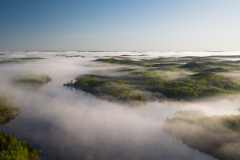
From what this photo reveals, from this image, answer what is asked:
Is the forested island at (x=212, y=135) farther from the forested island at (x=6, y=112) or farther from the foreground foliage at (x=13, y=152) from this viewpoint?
the forested island at (x=6, y=112)

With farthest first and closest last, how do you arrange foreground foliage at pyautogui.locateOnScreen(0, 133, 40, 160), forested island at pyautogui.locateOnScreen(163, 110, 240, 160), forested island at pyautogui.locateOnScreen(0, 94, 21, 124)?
forested island at pyautogui.locateOnScreen(0, 94, 21, 124) < forested island at pyautogui.locateOnScreen(163, 110, 240, 160) < foreground foliage at pyautogui.locateOnScreen(0, 133, 40, 160)

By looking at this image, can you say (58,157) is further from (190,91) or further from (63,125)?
(190,91)

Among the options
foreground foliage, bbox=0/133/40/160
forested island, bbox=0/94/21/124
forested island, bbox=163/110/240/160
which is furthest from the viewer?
forested island, bbox=0/94/21/124

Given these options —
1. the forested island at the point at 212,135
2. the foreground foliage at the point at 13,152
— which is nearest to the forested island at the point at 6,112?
the foreground foliage at the point at 13,152

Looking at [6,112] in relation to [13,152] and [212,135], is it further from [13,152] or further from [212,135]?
[212,135]

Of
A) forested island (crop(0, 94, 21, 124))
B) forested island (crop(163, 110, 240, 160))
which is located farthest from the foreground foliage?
forested island (crop(163, 110, 240, 160))

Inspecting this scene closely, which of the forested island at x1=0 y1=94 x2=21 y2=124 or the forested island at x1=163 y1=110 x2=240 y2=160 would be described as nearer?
the forested island at x1=163 y1=110 x2=240 y2=160

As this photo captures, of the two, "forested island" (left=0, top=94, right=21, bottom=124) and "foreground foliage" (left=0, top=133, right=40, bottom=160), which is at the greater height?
"foreground foliage" (left=0, top=133, right=40, bottom=160)

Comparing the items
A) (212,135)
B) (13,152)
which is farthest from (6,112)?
(212,135)

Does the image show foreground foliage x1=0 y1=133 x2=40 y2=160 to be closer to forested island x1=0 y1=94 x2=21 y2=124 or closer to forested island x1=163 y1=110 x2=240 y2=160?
forested island x1=0 y1=94 x2=21 y2=124
